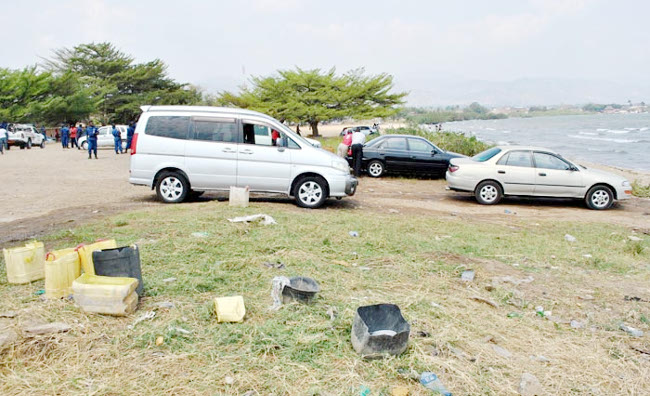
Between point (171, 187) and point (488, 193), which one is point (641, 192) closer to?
point (488, 193)

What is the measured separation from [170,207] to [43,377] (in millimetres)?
6564

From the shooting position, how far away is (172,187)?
10438 mm

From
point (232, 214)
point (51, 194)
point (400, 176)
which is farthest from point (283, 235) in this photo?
point (400, 176)

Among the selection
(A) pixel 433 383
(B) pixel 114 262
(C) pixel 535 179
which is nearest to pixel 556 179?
(C) pixel 535 179

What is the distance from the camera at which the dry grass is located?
344 cm

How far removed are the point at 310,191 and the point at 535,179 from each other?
5.88 meters

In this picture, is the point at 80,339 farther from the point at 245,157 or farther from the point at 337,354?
the point at 245,157

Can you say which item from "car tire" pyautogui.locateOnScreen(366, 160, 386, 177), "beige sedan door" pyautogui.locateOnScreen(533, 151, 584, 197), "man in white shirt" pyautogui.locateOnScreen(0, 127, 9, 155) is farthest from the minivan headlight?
"man in white shirt" pyautogui.locateOnScreen(0, 127, 9, 155)

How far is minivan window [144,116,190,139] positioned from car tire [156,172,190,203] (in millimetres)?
→ 808

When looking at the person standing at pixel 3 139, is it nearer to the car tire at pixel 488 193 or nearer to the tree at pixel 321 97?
the tree at pixel 321 97

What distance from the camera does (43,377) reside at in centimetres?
331

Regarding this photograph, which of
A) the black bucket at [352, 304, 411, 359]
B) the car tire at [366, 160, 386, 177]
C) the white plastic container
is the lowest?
the black bucket at [352, 304, 411, 359]

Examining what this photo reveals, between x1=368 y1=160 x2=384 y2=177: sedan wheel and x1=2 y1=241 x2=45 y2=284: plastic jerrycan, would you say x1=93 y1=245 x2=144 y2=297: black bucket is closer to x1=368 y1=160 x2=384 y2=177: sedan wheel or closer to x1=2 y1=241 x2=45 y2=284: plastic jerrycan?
x1=2 y1=241 x2=45 y2=284: plastic jerrycan

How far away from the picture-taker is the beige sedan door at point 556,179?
1249cm
